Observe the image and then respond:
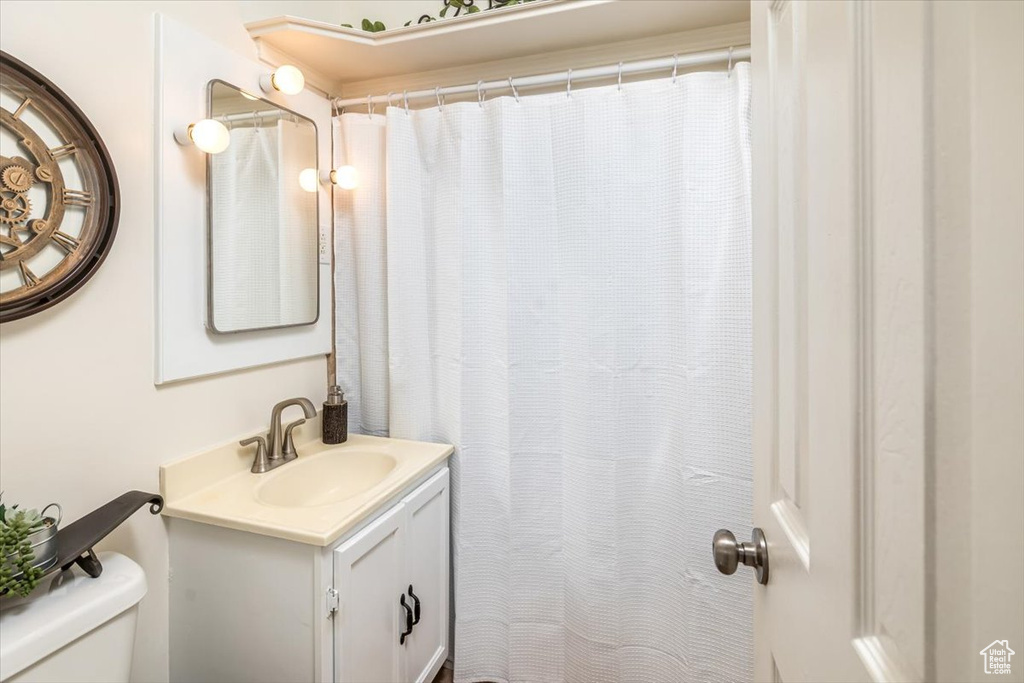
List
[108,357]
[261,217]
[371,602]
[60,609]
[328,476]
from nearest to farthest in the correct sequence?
[60,609] < [108,357] < [371,602] < [261,217] < [328,476]

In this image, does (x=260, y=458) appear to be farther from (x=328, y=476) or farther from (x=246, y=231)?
(x=246, y=231)

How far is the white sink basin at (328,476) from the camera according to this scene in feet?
4.68

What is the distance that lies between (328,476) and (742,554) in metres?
1.26

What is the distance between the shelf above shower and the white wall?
252mm

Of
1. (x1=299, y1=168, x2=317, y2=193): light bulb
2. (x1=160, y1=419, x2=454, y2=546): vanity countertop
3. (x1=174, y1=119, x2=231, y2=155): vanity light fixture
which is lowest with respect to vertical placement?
(x1=160, y1=419, x2=454, y2=546): vanity countertop

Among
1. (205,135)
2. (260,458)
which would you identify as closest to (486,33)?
(205,135)

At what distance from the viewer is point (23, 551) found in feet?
2.56

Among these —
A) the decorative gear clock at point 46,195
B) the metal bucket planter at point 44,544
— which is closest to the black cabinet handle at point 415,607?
the metal bucket planter at point 44,544

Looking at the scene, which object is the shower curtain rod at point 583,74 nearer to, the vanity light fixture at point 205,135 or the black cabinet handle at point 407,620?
the vanity light fixture at point 205,135

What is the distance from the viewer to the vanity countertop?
111cm

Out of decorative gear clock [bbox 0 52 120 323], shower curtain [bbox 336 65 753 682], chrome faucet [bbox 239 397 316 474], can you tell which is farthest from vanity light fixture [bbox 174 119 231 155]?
chrome faucet [bbox 239 397 316 474]

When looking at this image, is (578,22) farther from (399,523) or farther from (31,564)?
(31,564)
